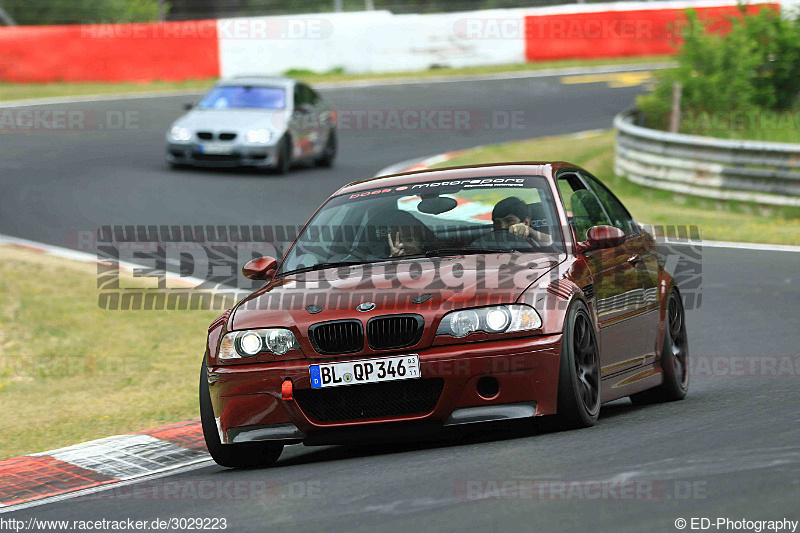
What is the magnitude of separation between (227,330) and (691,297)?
6.68m

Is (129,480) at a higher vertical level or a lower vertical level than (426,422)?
lower

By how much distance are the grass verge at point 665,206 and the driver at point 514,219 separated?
8.29 meters

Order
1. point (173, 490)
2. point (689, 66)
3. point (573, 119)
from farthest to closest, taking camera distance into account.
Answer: point (573, 119) < point (689, 66) < point (173, 490)

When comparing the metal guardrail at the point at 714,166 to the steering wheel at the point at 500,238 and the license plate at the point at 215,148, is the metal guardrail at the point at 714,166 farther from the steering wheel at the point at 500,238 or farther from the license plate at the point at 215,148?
the steering wheel at the point at 500,238

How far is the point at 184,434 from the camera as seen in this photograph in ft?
26.5

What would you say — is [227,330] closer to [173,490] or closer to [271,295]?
[271,295]

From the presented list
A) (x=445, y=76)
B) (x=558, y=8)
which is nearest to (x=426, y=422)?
(x=445, y=76)

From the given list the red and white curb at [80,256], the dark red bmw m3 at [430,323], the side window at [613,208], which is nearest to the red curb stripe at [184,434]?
the dark red bmw m3 at [430,323]

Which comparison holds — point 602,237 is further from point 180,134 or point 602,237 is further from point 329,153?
point 329,153

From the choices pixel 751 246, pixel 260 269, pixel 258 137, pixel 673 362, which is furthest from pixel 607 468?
pixel 258 137

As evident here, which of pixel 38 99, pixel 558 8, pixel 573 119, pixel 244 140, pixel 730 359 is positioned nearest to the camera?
pixel 730 359

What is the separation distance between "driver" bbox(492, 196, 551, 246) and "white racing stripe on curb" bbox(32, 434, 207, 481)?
2.18 meters

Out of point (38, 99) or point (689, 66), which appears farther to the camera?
point (38, 99)

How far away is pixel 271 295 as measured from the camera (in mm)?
6832
